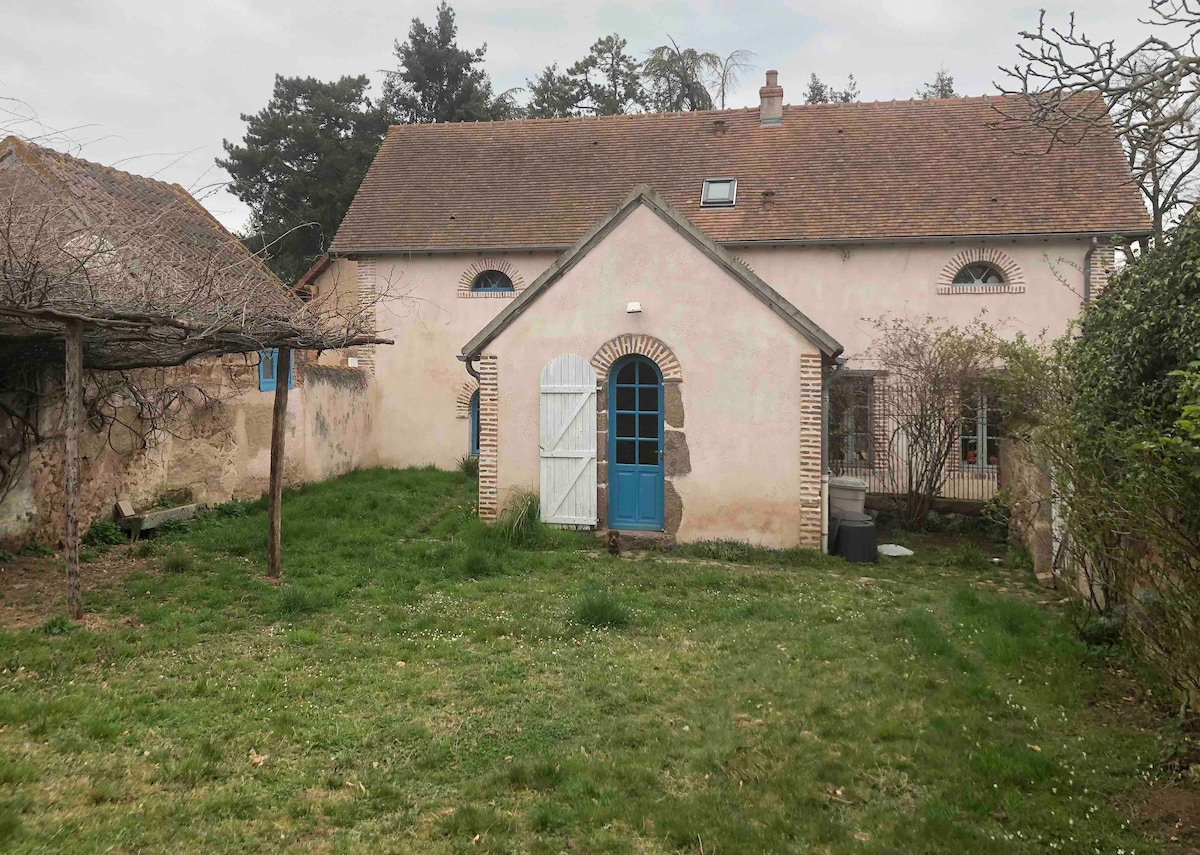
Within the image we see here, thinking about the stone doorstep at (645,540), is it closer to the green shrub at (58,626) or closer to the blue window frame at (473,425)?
the green shrub at (58,626)

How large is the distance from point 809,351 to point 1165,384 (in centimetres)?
477

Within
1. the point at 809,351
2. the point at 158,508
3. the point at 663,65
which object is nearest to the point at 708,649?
the point at 809,351

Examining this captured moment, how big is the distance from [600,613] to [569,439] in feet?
12.1

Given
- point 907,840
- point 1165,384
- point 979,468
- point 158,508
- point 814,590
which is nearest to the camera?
point 907,840

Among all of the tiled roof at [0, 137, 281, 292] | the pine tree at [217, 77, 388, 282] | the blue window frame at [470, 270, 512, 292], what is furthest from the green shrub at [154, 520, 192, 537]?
the pine tree at [217, 77, 388, 282]

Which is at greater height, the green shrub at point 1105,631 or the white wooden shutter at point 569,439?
the white wooden shutter at point 569,439

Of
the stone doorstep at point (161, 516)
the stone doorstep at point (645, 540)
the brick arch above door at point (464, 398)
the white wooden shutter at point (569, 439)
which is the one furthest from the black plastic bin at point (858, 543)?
the brick arch above door at point (464, 398)

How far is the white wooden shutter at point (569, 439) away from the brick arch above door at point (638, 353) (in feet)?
0.52

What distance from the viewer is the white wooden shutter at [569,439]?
1015 centimetres

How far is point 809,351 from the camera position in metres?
9.53

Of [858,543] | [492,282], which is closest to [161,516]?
[492,282]

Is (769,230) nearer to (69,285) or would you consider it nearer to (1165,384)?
(1165,384)

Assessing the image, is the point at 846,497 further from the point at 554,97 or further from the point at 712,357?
the point at 554,97

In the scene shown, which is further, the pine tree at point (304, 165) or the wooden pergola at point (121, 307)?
the pine tree at point (304, 165)
